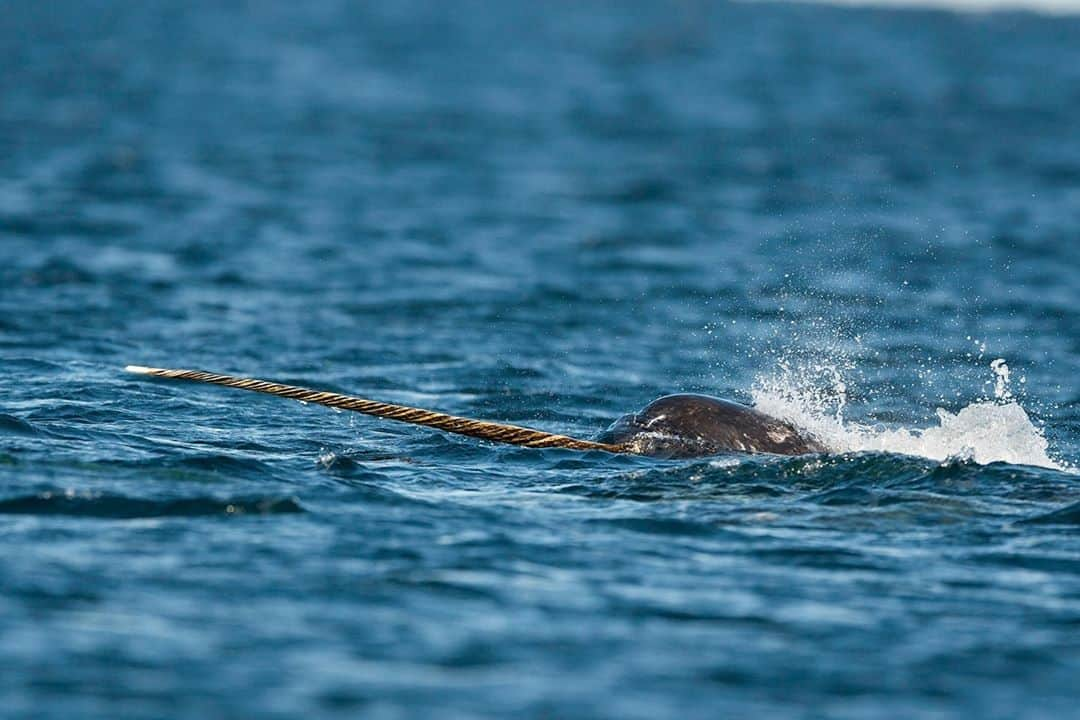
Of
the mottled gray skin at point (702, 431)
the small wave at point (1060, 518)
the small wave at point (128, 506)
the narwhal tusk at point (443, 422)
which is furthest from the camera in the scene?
the narwhal tusk at point (443, 422)

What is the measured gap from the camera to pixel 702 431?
1041 centimetres

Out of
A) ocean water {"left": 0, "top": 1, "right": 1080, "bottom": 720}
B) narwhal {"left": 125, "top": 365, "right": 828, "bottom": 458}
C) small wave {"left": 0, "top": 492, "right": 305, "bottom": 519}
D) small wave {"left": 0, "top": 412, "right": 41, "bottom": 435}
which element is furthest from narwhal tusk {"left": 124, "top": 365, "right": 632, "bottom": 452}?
→ small wave {"left": 0, "top": 492, "right": 305, "bottom": 519}

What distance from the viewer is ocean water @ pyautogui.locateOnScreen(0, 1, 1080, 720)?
273 inches

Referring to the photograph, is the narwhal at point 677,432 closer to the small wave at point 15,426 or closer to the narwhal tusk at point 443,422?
the narwhal tusk at point 443,422

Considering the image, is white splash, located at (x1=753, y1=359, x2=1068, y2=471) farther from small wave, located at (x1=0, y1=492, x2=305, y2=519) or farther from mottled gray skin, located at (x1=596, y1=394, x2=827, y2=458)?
small wave, located at (x1=0, y1=492, x2=305, y2=519)

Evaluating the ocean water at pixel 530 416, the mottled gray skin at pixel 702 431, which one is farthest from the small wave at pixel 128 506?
the mottled gray skin at pixel 702 431

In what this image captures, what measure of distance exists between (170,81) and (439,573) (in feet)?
126

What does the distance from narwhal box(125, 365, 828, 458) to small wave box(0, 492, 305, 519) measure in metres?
2.09

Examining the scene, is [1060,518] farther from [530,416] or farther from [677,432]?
[530,416]

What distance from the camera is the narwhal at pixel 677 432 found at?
34.1 feet

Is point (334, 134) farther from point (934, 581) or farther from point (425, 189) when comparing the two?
point (934, 581)

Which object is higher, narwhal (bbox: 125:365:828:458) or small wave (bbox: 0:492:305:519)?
narwhal (bbox: 125:365:828:458)

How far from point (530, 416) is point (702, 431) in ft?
8.45

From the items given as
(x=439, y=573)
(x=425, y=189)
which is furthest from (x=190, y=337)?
(x=425, y=189)
